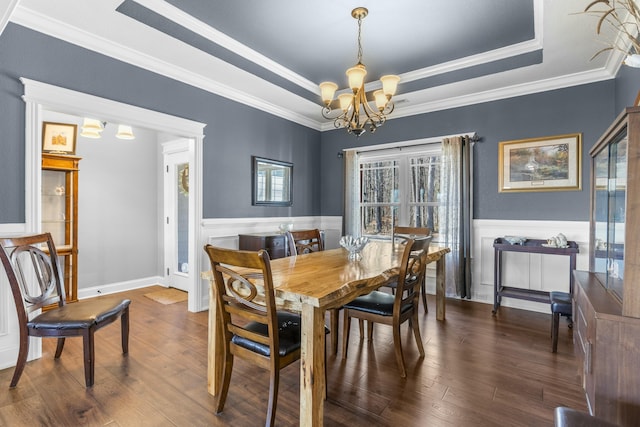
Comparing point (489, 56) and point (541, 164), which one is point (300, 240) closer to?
point (489, 56)

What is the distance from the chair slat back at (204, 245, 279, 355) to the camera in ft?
5.00

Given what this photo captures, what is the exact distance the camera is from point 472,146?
409 centimetres

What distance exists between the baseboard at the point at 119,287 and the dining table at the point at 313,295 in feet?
10.4

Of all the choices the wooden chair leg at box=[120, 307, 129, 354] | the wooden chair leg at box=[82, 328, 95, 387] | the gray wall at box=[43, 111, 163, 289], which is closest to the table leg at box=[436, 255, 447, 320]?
the wooden chair leg at box=[120, 307, 129, 354]

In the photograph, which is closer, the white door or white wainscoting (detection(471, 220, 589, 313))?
white wainscoting (detection(471, 220, 589, 313))

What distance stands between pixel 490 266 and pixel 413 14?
3029 mm

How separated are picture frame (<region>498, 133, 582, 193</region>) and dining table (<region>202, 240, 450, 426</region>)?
6.36 ft

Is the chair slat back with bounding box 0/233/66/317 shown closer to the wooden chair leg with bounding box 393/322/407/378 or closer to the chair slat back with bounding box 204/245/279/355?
the chair slat back with bounding box 204/245/279/355

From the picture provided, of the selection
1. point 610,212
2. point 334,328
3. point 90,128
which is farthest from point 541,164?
point 90,128

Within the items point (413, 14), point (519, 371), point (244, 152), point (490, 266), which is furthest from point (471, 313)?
point (244, 152)

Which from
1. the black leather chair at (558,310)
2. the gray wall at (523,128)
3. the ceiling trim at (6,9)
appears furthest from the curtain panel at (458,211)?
the ceiling trim at (6,9)

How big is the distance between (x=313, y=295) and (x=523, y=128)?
3656mm

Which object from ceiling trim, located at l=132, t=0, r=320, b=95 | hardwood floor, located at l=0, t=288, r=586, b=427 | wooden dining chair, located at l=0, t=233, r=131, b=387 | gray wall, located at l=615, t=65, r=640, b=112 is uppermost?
ceiling trim, located at l=132, t=0, r=320, b=95

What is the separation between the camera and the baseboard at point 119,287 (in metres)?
4.15
